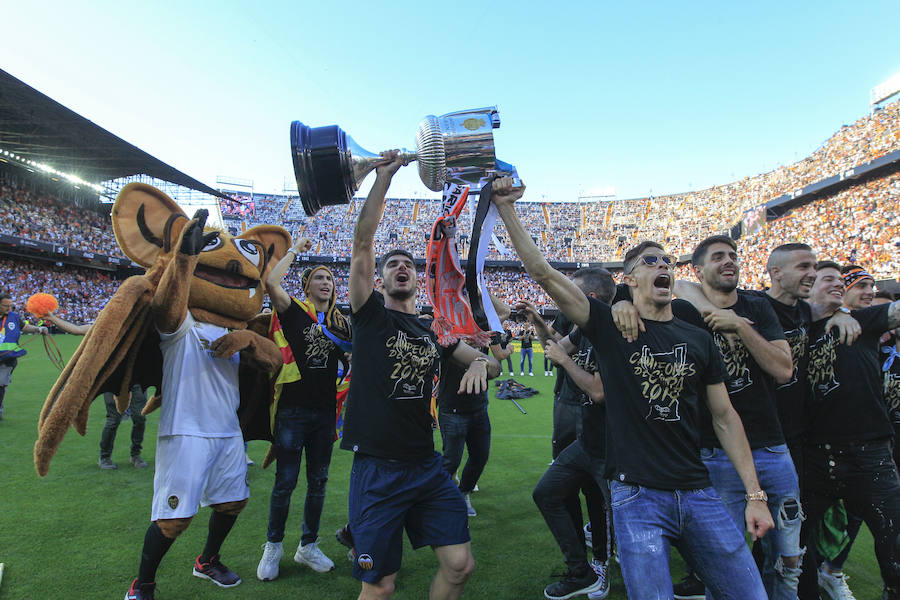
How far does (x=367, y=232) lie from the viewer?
255cm

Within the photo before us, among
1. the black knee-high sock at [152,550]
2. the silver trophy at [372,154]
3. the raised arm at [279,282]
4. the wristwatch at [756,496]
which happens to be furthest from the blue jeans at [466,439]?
the silver trophy at [372,154]

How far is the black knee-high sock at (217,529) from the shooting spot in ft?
10.8

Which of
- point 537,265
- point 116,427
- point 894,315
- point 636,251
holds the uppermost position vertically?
point 636,251

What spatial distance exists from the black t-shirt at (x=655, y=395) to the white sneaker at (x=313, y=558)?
2.37 meters

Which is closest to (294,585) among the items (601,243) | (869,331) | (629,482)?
(629,482)

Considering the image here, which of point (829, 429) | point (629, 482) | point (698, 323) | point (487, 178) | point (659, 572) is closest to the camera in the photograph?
point (659, 572)

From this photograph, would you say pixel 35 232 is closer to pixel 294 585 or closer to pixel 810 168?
pixel 294 585

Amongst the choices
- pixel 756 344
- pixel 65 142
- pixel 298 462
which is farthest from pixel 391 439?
pixel 65 142

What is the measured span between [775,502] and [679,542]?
3.38ft

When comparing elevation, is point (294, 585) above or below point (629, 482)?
below

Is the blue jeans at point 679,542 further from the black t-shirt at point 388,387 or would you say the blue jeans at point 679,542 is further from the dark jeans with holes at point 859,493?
the dark jeans with holes at point 859,493

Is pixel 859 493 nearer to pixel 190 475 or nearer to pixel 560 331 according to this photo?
pixel 560 331

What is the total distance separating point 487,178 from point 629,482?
1.65 m

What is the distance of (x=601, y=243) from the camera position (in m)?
43.1
